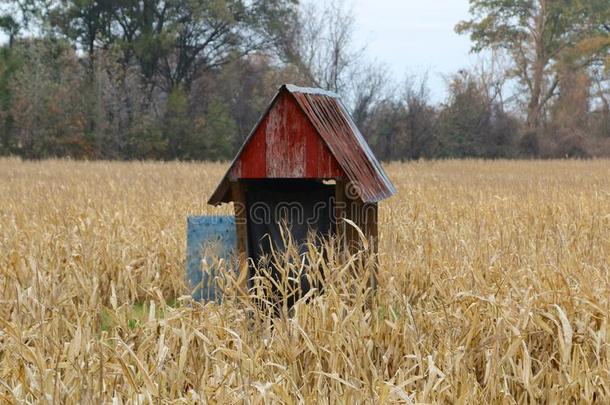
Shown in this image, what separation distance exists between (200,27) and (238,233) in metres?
31.8

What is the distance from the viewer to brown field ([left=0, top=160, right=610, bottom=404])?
304 centimetres

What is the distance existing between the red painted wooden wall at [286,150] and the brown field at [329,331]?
704mm

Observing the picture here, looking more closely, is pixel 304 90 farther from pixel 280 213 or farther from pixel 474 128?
pixel 474 128

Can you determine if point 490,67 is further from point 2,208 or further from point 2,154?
point 2,208

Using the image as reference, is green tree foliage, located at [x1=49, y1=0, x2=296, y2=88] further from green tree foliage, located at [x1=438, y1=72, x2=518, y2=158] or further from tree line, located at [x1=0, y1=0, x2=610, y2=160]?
green tree foliage, located at [x1=438, y1=72, x2=518, y2=158]

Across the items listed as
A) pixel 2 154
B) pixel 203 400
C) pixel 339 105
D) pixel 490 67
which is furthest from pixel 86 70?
pixel 203 400

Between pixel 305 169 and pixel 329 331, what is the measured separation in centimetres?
107

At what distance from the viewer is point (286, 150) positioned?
4.44m

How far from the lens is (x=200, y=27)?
35.2 meters

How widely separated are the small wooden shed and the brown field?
0.43m

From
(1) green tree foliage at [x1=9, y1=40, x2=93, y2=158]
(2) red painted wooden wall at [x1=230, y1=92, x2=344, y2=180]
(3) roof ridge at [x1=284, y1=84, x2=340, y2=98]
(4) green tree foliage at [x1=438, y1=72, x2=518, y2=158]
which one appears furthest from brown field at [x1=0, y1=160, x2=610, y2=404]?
(4) green tree foliage at [x1=438, y1=72, x2=518, y2=158]

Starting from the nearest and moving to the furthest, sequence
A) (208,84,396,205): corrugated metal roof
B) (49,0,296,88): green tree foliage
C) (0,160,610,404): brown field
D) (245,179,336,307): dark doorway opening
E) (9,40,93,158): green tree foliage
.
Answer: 1. (0,160,610,404): brown field
2. (208,84,396,205): corrugated metal roof
3. (245,179,336,307): dark doorway opening
4. (9,40,93,158): green tree foliage
5. (49,0,296,88): green tree foliage

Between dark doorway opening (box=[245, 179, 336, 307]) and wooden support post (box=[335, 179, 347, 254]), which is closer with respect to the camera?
wooden support post (box=[335, 179, 347, 254])

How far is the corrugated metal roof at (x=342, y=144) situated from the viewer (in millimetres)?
4340
